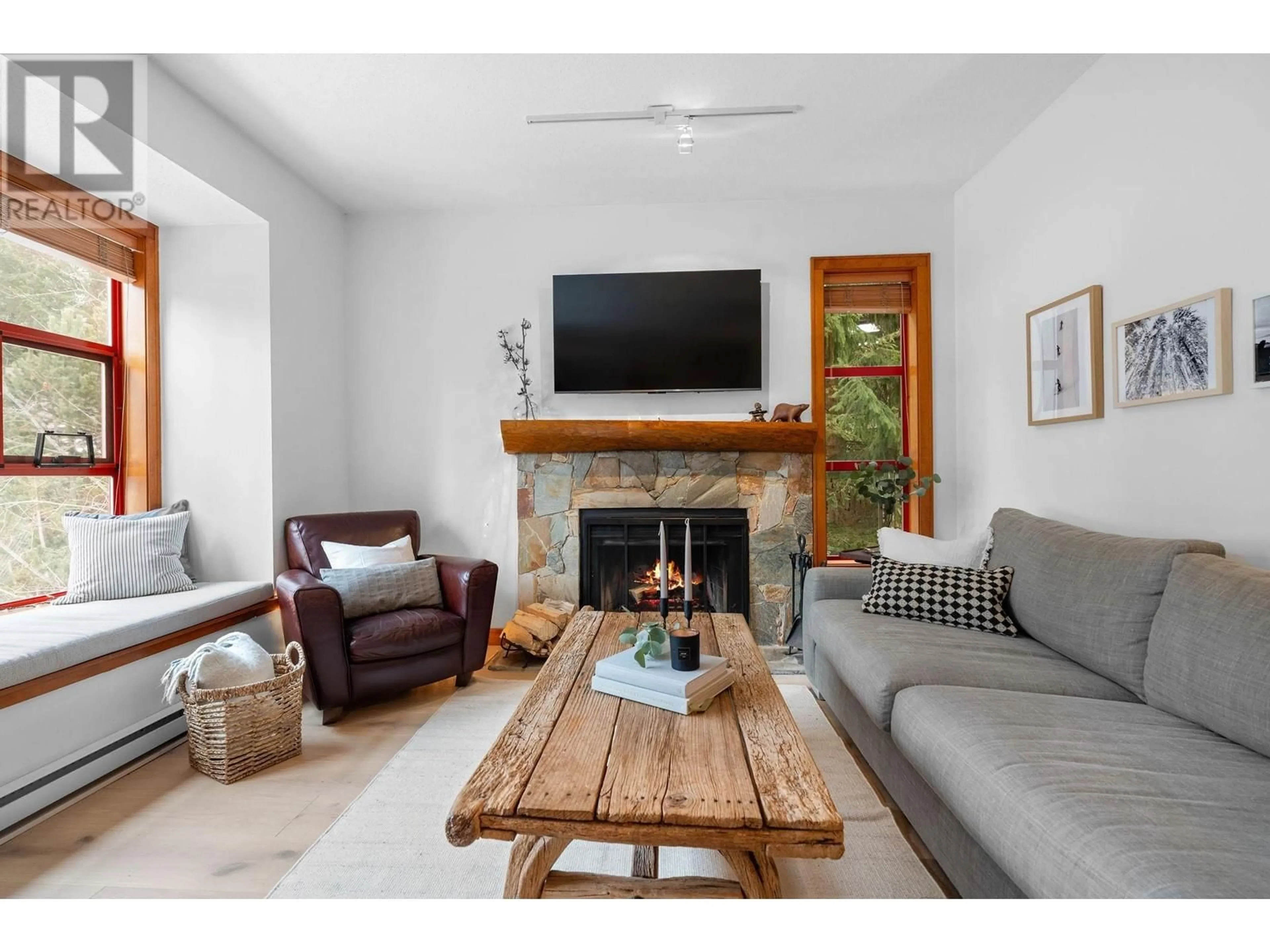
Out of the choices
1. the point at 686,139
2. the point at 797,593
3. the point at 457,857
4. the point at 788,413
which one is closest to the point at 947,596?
the point at 797,593

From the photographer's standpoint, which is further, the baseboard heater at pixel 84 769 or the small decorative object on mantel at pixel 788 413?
the small decorative object on mantel at pixel 788 413

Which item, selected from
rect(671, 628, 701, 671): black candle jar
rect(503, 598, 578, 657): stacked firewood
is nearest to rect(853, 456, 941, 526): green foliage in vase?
rect(503, 598, 578, 657): stacked firewood

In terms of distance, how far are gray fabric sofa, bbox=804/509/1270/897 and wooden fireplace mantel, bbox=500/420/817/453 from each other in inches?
52.3

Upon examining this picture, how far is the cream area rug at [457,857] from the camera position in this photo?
1.55 meters

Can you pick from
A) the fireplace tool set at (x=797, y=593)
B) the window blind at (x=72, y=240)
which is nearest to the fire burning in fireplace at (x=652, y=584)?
the fireplace tool set at (x=797, y=593)

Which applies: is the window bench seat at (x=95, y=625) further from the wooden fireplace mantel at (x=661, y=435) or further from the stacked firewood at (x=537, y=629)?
the wooden fireplace mantel at (x=661, y=435)

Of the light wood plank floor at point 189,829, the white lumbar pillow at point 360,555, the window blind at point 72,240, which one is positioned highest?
the window blind at point 72,240

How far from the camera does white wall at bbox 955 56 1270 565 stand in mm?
1807

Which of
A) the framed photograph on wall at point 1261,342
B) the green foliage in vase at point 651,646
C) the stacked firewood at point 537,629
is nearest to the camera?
the green foliage in vase at point 651,646

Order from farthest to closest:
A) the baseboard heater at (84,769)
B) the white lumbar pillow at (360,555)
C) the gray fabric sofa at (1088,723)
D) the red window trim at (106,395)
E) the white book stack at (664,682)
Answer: the white lumbar pillow at (360,555) → the red window trim at (106,395) → the baseboard heater at (84,769) → the white book stack at (664,682) → the gray fabric sofa at (1088,723)

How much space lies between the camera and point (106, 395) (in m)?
2.95

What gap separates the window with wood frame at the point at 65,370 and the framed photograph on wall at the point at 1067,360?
416 centimetres

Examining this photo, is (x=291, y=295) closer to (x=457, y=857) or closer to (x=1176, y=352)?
(x=457, y=857)
